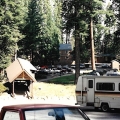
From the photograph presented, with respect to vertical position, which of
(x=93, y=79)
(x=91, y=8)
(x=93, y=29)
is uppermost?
(x=91, y=8)

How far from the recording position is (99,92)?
25359mm

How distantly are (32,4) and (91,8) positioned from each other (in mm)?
34508

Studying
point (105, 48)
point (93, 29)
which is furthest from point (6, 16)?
point (105, 48)

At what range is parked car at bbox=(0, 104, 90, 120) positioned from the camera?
6.16 metres

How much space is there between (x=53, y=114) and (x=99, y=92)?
765 inches

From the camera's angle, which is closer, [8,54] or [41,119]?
[41,119]

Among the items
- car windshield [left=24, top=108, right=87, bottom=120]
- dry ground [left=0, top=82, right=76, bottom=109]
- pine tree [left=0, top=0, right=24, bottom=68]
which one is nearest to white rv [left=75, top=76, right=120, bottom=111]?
dry ground [left=0, top=82, right=76, bottom=109]

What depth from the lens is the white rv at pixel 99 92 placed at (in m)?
24.7

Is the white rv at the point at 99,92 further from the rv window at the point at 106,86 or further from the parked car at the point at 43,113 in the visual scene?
the parked car at the point at 43,113

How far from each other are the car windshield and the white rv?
1840 cm

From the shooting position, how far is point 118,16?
42906 mm

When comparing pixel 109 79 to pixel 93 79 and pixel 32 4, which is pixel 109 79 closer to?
pixel 93 79

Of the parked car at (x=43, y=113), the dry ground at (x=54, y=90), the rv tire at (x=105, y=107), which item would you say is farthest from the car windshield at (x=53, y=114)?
the dry ground at (x=54, y=90)

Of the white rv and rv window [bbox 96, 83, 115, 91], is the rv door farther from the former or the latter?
rv window [bbox 96, 83, 115, 91]
